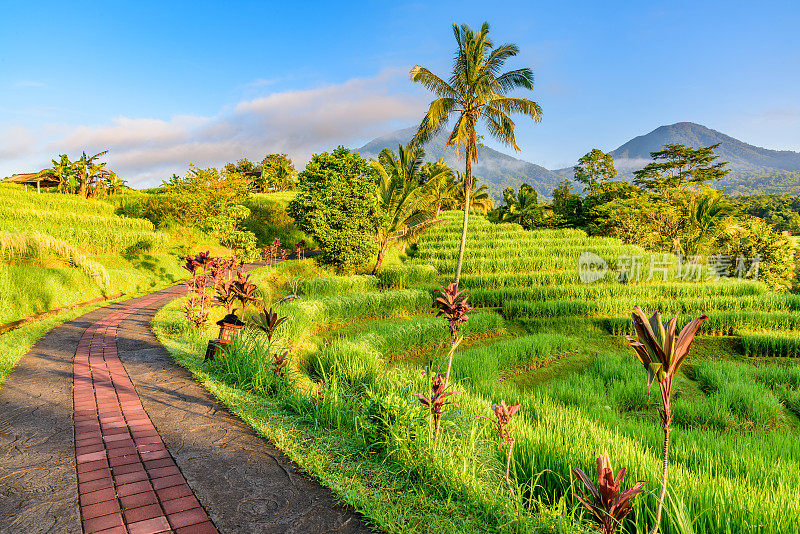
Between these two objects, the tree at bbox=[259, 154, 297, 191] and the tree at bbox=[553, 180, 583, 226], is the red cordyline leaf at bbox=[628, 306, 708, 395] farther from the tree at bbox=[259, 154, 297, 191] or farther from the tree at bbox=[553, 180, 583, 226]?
the tree at bbox=[259, 154, 297, 191]

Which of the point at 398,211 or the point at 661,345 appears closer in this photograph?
the point at 661,345

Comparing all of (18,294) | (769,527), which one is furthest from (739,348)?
(18,294)

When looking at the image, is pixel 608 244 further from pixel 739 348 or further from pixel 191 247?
pixel 191 247

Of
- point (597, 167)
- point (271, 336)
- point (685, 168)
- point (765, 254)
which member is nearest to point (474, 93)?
point (271, 336)

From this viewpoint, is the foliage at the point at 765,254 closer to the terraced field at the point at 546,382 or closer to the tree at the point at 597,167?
the terraced field at the point at 546,382

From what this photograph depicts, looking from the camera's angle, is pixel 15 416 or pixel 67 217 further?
pixel 67 217

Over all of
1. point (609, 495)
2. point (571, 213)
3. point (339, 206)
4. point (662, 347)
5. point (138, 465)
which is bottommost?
point (138, 465)

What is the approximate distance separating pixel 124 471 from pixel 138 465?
0.09 metres

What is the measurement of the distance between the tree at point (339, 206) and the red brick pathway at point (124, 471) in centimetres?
1236

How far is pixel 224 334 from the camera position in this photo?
496cm

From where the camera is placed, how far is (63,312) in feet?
27.1

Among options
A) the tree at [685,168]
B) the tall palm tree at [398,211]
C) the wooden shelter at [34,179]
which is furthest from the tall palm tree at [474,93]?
the tree at [685,168]

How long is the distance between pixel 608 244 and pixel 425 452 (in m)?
21.8

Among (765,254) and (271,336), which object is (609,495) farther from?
(765,254)
